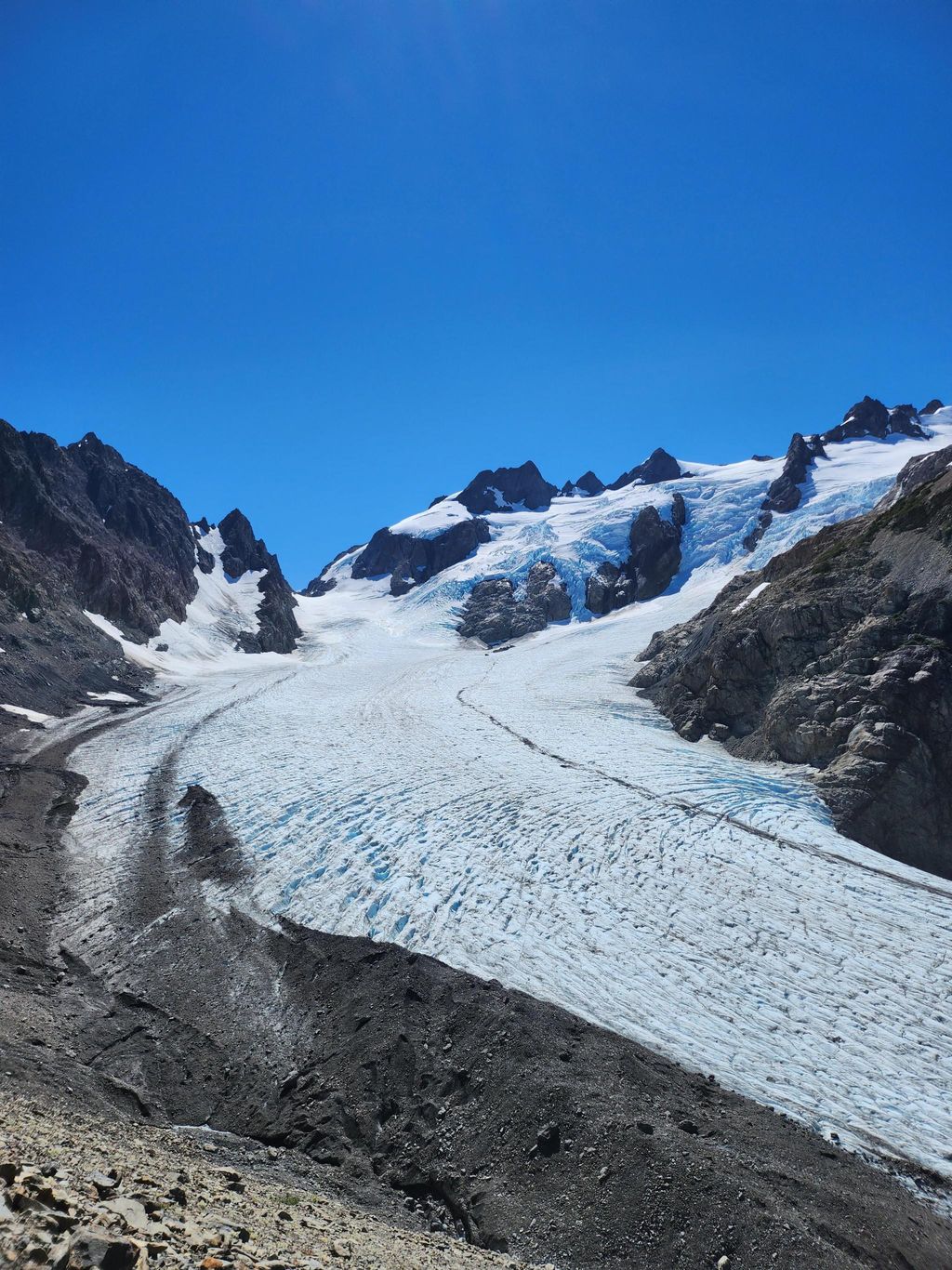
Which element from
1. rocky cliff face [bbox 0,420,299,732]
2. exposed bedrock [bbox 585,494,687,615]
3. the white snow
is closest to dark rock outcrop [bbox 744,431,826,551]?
exposed bedrock [bbox 585,494,687,615]

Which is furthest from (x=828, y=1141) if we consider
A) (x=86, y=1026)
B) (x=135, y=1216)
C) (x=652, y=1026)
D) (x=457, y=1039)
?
(x=86, y=1026)

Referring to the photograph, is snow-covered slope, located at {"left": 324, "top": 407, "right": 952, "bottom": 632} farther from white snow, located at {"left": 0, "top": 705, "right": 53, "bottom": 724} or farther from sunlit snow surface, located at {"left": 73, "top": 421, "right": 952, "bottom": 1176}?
white snow, located at {"left": 0, "top": 705, "right": 53, "bottom": 724}

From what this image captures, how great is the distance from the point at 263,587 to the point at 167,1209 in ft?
287

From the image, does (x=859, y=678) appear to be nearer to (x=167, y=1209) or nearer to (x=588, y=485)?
(x=167, y=1209)

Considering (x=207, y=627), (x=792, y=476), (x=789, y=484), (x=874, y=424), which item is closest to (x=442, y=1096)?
(x=207, y=627)

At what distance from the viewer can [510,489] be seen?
153 m

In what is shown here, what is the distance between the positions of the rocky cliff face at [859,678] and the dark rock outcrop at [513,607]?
52018 millimetres

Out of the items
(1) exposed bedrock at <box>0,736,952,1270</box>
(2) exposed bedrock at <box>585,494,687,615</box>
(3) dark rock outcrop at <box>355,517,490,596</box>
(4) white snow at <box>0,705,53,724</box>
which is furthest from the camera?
(3) dark rock outcrop at <box>355,517,490,596</box>

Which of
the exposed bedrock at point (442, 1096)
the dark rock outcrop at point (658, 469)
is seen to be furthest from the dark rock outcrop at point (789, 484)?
the exposed bedrock at point (442, 1096)

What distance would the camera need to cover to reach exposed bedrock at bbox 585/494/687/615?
87.7 meters

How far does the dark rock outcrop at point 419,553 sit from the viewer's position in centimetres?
11744

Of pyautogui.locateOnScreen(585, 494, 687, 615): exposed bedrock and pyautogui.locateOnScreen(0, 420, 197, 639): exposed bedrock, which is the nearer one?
pyautogui.locateOnScreen(0, 420, 197, 639): exposed bedrock

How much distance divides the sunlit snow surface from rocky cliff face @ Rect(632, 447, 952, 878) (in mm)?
1540

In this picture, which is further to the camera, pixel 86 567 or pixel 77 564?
pixel 86 567
